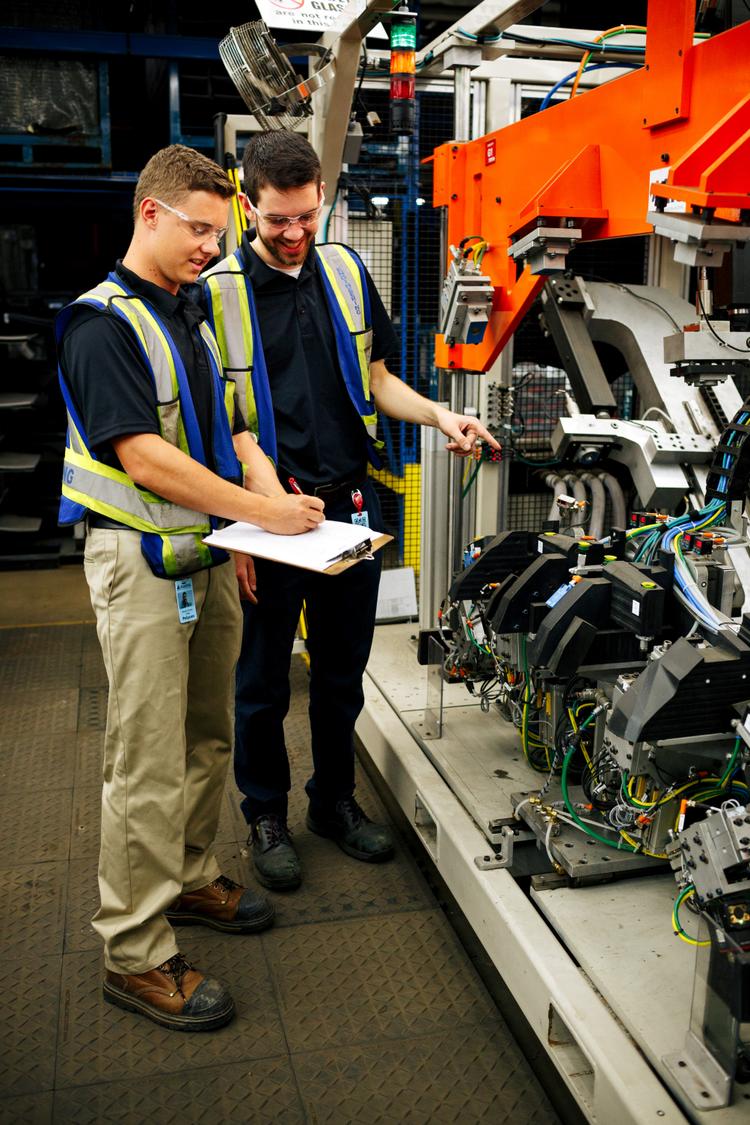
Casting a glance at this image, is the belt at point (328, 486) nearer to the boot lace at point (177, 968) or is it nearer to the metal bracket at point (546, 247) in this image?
the metal bracket at point (546, 247)

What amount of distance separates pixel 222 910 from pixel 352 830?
51cm

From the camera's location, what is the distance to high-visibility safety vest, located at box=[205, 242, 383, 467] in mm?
2494

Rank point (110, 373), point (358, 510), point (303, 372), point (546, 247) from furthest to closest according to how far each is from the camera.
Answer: point (358, 510)
point (303, 372)
point (546, 247)
point (110, 373)

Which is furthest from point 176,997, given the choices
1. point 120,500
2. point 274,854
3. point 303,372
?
point 303,372

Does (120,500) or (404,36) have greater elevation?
(404,36)

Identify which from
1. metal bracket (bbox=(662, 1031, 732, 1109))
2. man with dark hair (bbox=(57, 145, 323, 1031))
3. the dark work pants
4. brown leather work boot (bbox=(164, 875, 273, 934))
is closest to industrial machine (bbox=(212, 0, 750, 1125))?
metal bracket (bbox=(662, 1031, 732, 1109))

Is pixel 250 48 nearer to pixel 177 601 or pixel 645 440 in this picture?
pixel 645 440

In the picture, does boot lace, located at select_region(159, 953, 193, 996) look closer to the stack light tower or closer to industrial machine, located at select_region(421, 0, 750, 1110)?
industrial machine, located at select_region(421, 0, 750, 1110)

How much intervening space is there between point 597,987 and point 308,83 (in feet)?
8.75

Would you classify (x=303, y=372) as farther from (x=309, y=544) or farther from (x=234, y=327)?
(x=309, y=544)

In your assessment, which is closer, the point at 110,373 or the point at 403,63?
the point at 110,373

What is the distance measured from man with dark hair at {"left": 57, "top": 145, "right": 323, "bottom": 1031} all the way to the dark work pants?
1.18ft

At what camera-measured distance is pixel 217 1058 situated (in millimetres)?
2154

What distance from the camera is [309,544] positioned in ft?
6.99
